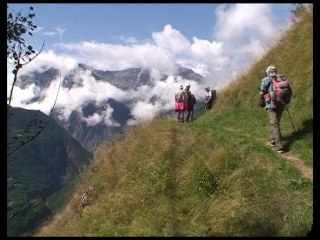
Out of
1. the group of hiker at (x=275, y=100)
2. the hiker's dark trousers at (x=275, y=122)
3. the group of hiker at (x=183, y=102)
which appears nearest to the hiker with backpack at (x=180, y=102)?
the group of hiker at (x=183, y=102)

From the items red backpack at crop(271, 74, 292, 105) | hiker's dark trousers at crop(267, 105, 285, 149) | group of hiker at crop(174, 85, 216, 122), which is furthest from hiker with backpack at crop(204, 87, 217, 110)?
red backpack at crop(271, 74, 292, 105)

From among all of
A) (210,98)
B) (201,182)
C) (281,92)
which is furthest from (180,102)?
(201,182)

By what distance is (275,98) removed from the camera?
1698 centimetres

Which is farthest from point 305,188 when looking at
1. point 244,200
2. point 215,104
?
point 215,104

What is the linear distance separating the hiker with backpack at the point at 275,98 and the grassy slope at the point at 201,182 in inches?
24.7

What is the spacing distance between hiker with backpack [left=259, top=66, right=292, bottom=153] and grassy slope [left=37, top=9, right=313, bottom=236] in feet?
2.06

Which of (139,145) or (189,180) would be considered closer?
(189,180)

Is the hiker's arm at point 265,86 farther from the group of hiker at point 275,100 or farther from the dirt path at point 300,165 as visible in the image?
the dirt path at point 300,165

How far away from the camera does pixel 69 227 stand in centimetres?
1802

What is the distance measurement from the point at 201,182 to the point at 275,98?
4.86 m

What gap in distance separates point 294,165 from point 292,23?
19.1m

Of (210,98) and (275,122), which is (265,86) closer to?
(275,122)

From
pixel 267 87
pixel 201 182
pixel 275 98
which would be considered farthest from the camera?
pixel 267 87

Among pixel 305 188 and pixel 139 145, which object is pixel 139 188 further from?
pixel 305 188
